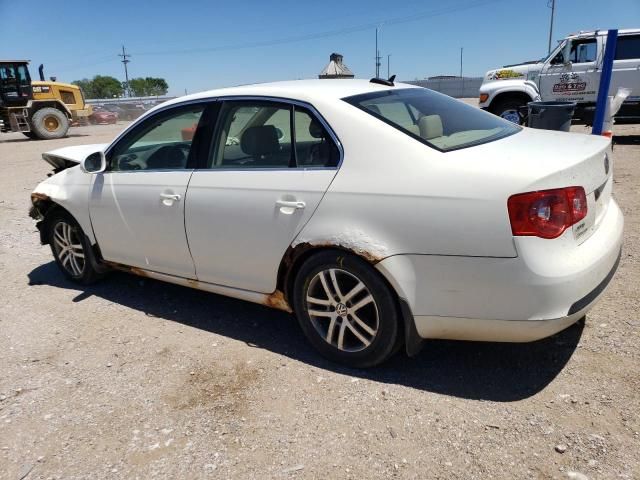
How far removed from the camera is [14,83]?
19.8 metres

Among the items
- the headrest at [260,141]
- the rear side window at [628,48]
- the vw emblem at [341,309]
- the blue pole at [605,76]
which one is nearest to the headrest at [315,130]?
the headrest at [260,141]

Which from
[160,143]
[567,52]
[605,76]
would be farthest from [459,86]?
[160,143]

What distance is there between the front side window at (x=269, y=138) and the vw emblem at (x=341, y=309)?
0.79 m

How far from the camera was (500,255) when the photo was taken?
2.34 meters

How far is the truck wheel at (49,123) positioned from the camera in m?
20.5

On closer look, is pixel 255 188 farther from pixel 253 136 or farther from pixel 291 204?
pixel 253 136

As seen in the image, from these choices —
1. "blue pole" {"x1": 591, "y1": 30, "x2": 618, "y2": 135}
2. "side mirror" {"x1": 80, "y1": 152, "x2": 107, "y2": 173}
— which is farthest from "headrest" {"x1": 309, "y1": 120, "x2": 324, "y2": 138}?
"blue pole" {"x1": 591, "y1": 30, "x2": 618, "y2": 135}

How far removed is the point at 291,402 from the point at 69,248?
2835 mm

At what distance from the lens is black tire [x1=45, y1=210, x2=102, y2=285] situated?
4.34 m

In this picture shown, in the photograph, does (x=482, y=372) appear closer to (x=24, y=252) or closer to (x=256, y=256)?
(x=256, y=256)

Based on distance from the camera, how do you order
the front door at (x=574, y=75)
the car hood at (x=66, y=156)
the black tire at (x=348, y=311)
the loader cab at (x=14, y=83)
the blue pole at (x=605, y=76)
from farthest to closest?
the loader cab at (x=14, y=83) < the front door at (x=574, y=75) < the blue pole at (x=605, y=76) < the car hood at (x=66, y=156) < the black tire at (x=348, y=311)

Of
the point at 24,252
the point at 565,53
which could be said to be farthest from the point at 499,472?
the point at 565,53

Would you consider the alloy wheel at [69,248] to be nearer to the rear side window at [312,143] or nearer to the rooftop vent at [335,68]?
the rear side window at [312,143]

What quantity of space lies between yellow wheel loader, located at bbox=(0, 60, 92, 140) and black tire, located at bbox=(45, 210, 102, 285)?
18.7 meters
